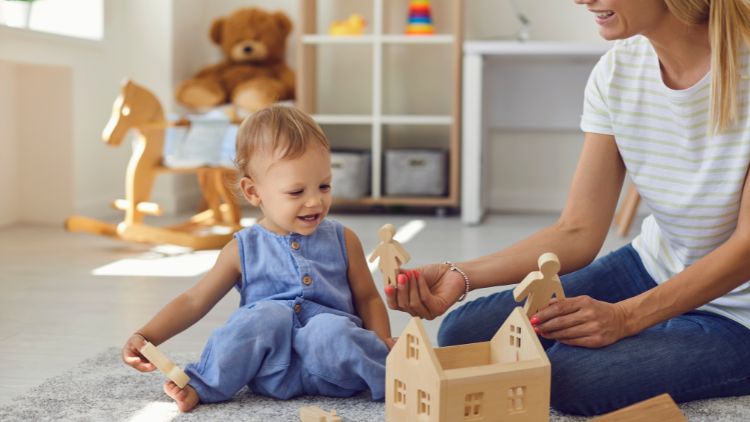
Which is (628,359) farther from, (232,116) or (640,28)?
(232,116)

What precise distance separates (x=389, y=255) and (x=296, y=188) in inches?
8.4

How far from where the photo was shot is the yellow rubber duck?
408 cm

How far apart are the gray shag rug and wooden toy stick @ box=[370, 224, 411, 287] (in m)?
0.20

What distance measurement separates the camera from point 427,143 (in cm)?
439

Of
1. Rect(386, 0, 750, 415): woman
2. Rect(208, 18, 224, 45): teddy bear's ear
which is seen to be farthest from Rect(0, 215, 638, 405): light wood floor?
Rect(208, 18, 224, 45): teddy bear's ear

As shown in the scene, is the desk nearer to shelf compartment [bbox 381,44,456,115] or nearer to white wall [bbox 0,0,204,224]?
shelf compartment [bbox 381,44,456,115]

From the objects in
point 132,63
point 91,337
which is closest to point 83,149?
point 132,63

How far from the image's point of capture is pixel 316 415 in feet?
4.24

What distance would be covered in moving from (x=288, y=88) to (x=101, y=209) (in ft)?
3.02

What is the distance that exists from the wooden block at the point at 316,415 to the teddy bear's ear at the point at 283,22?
10.3 ft

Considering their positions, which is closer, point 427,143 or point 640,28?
point 640,28

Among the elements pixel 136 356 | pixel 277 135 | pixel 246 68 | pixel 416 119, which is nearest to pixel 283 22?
pixel 246 68

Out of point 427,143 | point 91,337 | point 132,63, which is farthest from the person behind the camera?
point 427,143

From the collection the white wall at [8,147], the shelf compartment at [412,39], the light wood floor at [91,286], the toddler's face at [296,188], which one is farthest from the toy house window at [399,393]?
the shelf compartment at [412,39]
